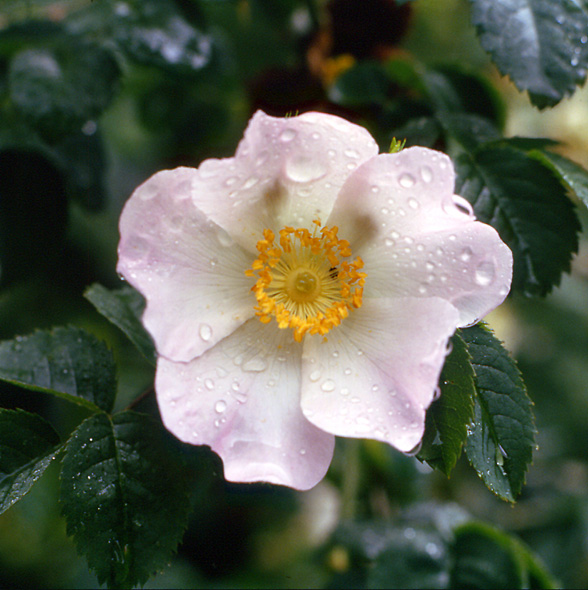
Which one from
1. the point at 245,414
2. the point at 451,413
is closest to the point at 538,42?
the point at 451,413

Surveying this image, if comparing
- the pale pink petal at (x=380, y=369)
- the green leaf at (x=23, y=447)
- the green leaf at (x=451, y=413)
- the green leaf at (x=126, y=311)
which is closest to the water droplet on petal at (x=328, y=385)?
the pale pink petal at (x=380, y=369)

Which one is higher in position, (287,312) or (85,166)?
(287,312)

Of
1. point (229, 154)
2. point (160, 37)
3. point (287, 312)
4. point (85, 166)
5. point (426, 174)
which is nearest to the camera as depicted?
point (426, 174)

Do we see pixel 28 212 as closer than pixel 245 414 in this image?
No

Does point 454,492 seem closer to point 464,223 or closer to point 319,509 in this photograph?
point 319,509

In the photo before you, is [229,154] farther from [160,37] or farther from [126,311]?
[126,311]

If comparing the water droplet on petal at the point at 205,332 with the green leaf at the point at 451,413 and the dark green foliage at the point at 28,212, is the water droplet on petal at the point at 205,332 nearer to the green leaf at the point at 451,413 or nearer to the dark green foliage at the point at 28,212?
the green leaf at the point at 451,413
